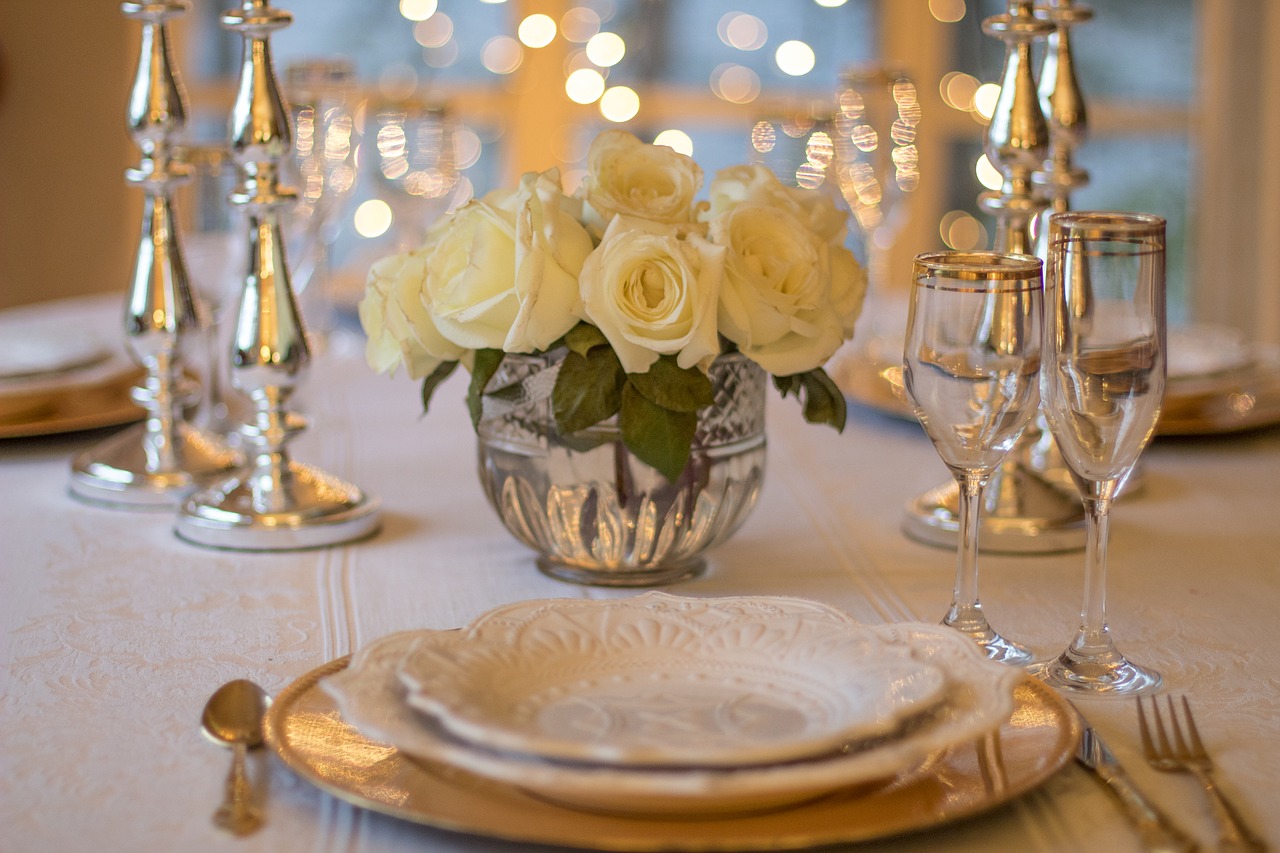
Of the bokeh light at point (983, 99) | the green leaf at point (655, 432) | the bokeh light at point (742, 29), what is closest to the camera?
the green leaf at point (655, 432)

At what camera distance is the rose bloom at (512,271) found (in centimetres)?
83

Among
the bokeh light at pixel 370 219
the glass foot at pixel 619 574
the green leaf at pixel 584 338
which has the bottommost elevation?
the glass foot at pixel 619 574

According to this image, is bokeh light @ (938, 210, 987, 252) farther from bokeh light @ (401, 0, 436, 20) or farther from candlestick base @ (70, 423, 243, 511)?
candlestick base @ (70, 423, 243, 511)

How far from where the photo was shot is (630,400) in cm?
84

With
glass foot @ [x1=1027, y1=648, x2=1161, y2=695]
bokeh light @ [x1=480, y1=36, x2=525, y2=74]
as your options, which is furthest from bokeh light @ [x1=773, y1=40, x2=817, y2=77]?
glass foot @ [x1=1027, y1=648, x2=1161, y2=695]

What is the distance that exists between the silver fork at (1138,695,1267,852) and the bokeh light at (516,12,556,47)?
128 inches

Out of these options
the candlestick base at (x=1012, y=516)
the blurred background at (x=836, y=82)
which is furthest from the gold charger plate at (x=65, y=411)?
the blurred background at (x=836, y=82)

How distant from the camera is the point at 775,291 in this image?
0.85 meters

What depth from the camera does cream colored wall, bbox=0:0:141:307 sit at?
10.8ft

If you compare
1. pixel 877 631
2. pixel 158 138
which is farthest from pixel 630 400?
pixel 158 138

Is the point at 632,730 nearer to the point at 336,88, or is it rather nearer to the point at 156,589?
the point at 156,589

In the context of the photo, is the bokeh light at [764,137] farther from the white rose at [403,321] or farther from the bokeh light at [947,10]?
the bokeh light at [947,10]

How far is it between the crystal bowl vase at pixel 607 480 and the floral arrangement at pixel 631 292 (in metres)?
0.03

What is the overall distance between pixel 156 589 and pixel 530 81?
9.83 ft
